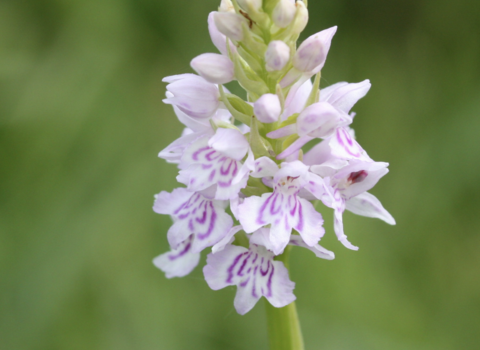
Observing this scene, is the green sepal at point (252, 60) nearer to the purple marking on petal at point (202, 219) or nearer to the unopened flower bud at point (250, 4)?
the unopened flower bud at point (250, 4)

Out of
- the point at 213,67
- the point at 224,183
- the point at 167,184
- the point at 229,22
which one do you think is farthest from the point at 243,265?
the point at 167,184

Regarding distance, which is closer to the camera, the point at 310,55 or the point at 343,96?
the point at 310,55

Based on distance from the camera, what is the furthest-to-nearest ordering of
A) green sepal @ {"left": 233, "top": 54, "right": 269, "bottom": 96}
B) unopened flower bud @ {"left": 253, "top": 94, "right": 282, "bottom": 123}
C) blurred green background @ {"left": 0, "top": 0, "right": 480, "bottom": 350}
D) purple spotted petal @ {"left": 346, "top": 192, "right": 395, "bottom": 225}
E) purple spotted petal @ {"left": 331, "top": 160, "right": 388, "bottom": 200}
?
blurred green background @ {"left": 0, "top": 0, "right": 480, "bottom": 350} < purple spotted petal @ {"left": 346, "top": 192, "right": 395, "bottom": 225} < purple spotted petal @ {"left": 331, "top": 160, "right": 388, "bottom": 200} < green sepal @ {"left": 233, "top": 54, "right": 269, "bottom": 96} < unopened flower bud @ {"left": 253, "top": 94, "right": 282, "bottom": 123}

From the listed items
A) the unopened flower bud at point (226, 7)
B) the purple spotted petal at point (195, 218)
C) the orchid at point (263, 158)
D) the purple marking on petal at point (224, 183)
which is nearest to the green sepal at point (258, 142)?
the orchid at point (263, 158)

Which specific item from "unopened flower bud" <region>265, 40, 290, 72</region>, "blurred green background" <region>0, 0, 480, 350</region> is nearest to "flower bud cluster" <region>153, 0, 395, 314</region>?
"unopened flower bud" <region>265, 40, 290, 72</region>

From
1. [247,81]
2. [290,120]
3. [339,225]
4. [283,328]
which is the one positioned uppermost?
[247,81]

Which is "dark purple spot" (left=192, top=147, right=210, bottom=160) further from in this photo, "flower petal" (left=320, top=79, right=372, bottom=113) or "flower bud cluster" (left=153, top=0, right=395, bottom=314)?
"flower petal" (left=320, top=79, right=372, bottom=113)

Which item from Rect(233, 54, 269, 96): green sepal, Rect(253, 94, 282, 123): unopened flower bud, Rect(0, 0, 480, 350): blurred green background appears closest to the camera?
Rect(253, 94, 282, 123): unopened flower bud

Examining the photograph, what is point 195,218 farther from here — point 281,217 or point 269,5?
point 269,5
